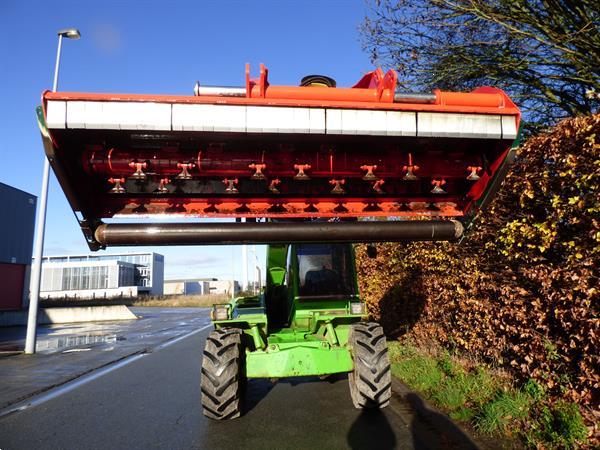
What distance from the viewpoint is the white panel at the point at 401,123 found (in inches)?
135

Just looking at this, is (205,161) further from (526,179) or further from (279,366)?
(526,179)

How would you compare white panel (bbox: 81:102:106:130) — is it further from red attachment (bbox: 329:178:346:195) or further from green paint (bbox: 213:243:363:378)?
green paint (bbox: 213:243:363:378)

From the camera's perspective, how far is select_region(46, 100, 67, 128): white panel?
3133 millimetres

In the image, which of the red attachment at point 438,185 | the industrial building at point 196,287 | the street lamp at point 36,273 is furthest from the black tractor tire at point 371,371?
the industrial building at point 196,287

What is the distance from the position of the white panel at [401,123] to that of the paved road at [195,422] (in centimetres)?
288

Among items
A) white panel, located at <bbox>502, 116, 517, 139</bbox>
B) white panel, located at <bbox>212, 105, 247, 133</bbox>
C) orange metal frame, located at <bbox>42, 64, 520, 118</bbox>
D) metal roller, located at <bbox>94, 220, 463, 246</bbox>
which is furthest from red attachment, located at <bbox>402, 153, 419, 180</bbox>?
white panel, located at <bbox>212, 105, 247, 133</bbox>

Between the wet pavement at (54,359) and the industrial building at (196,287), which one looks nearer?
the wet pavement at (54,359)

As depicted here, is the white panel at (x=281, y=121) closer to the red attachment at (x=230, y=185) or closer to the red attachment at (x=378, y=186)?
the red attachment at (x=230, y=185)

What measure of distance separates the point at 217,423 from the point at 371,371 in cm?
187

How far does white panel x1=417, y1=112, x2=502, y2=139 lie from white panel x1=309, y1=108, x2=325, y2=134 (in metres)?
0.78

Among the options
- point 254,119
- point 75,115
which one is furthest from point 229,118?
point 75,115

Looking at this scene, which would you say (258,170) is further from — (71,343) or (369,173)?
(71,343)

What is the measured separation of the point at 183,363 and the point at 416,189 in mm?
7274

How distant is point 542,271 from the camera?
384 cm
